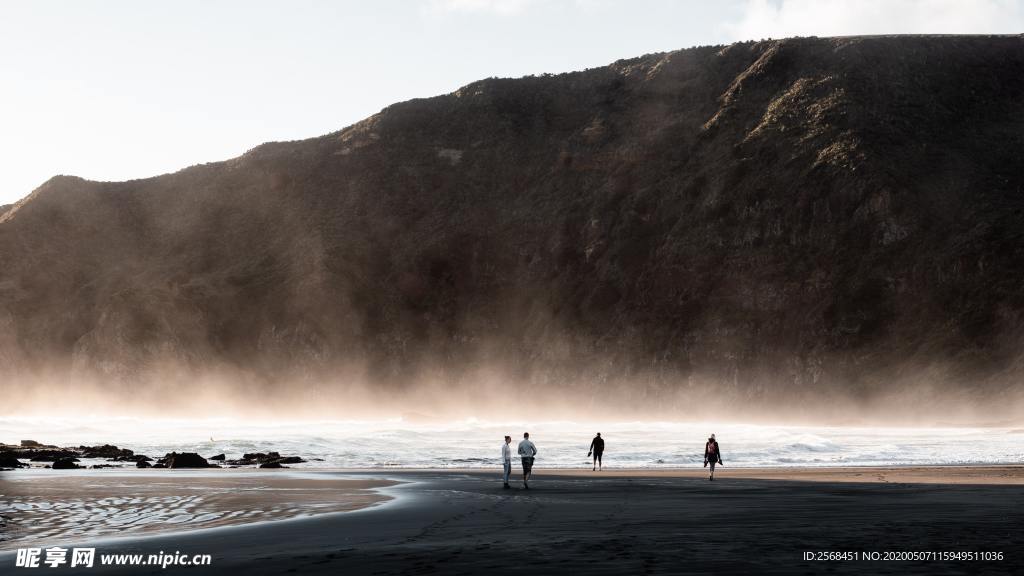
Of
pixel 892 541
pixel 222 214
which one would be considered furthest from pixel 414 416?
pixel 892 541

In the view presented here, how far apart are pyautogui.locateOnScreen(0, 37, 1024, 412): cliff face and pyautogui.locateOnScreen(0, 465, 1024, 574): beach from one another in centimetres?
6606

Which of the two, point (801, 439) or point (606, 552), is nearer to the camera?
point (606, 552)

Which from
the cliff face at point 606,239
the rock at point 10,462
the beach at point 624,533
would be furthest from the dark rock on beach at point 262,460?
the cliff face at point 606,239

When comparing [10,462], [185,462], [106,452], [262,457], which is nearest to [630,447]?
[262,457]

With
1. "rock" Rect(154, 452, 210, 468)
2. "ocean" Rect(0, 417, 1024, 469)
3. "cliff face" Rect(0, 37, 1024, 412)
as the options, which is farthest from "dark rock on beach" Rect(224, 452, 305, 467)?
"cliff face" Rect(0, 37, 1024, 412)

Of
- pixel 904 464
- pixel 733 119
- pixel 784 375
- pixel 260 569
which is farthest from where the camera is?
pixel 733 119

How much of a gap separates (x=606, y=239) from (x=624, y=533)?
306 feet

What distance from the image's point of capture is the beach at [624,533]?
37.9 ft

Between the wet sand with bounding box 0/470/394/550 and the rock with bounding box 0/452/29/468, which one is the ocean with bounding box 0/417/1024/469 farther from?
the wet sand with bounding box 0/470/394/550

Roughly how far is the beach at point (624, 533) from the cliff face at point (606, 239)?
217 ft

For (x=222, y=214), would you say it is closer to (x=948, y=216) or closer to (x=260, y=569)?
(x=948, y=216)

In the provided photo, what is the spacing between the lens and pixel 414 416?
9231cm

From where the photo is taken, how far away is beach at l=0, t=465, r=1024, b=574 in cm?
1154

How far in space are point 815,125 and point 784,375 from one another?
2732cm
